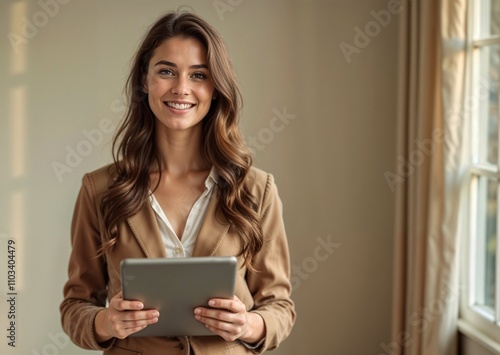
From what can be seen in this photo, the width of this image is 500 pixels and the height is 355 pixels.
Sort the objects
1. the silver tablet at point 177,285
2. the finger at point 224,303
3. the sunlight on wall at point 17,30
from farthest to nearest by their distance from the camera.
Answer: the sunlight on wall at point 17,30
the finger at point 224,303
the silver tablet at point 177,285

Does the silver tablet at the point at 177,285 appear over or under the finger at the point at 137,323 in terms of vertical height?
over

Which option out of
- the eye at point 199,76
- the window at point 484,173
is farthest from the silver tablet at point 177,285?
the window at point 484,173

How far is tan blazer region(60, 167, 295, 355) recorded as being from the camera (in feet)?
6.32

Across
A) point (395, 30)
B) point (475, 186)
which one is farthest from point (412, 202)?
point (395, 30)

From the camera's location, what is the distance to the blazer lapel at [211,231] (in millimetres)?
1945

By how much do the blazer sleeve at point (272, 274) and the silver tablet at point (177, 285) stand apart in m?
0.26

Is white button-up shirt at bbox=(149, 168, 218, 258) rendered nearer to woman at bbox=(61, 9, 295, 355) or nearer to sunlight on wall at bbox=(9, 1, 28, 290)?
woman at bbox=(61, 9, 295, 355)

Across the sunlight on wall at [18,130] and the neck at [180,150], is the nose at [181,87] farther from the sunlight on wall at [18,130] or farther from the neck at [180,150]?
the sunlight on wall at [18,130]

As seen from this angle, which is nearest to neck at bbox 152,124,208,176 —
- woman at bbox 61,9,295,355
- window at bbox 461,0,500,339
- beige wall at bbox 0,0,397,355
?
woman at bbox 61,9,295,355

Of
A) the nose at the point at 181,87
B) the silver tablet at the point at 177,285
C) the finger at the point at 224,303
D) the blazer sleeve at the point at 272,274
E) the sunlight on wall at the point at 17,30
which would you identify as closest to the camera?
the silver tablet at the point at 177,285

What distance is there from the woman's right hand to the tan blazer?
130 millimetres

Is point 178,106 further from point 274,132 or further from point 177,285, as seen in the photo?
point 274,132

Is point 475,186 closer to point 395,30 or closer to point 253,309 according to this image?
point 395,30

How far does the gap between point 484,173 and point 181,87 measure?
1610mm
